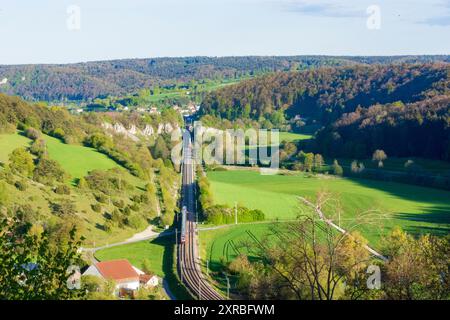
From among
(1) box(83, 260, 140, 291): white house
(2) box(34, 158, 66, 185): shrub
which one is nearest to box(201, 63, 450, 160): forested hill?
(2) box(34, 158, 66, 185): shrub

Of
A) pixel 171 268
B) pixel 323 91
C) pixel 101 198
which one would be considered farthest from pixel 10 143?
pixel 323 91

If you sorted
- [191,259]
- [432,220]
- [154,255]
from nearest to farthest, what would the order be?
[191,259] → [154,255] → [432,220]

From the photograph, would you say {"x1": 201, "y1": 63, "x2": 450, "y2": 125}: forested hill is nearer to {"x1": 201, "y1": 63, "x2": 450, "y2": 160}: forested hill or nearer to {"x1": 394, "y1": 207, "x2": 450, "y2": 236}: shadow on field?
{"x1": 201, "y1": 63, "x2": 450, "y2": 160}: forested hill

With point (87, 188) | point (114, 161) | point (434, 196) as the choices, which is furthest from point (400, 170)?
point (87, 188)

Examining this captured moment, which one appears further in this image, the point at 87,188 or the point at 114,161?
the point at 114,161

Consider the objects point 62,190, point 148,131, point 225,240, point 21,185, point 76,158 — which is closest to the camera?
point 225,240

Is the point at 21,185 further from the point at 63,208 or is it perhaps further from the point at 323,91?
the point at 323,91
